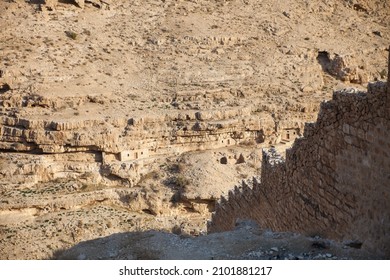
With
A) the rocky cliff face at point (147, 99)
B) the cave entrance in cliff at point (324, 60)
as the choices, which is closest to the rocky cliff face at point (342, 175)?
the rocky cliff face at point (147, 99)

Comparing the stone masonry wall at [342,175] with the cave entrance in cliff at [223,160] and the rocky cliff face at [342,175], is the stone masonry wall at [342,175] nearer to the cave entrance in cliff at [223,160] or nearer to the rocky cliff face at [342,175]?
the rocky cliff face at [342,175]

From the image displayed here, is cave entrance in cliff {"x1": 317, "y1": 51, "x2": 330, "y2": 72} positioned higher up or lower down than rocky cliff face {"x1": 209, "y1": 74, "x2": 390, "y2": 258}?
higher up

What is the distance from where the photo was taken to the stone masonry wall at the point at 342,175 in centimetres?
801

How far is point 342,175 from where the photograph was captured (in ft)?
29.7

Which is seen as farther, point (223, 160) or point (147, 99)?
point (147, 99)

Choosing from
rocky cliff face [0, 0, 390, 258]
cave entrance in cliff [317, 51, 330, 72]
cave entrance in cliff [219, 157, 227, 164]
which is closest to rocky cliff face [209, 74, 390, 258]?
rocky cliff face [0, 0, 390, 258]

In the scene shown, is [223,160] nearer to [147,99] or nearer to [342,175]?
[147,99]

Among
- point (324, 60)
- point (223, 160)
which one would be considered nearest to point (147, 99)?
point (223, 160)

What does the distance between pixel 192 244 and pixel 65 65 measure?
18.0 metres

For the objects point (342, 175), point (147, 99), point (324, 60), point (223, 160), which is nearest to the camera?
point (342, 175)

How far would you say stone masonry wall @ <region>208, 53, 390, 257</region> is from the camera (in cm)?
801

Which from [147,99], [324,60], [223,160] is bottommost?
[223,160]

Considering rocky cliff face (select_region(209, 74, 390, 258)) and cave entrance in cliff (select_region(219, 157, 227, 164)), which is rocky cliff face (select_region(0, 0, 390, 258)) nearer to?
cave entrance in cliff (select_region(219, 157, 227, 164))

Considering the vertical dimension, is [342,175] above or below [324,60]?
below
